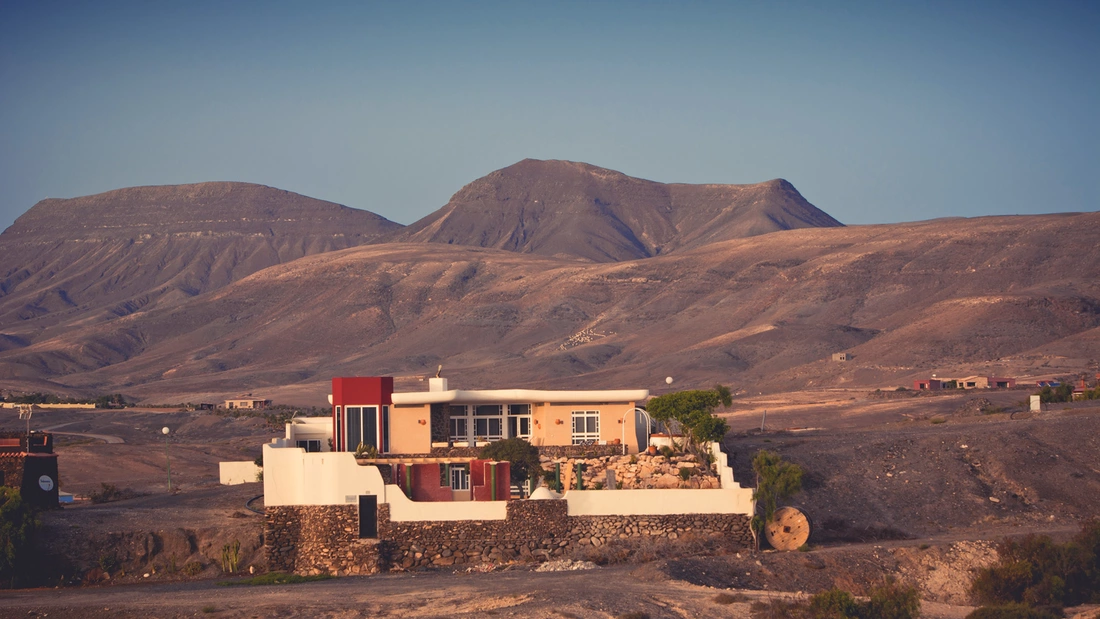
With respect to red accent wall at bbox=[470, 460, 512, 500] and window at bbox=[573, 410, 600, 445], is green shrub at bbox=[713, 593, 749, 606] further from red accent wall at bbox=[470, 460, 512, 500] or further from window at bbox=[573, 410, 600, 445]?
window at bbox=[573, 410, 600, 445]

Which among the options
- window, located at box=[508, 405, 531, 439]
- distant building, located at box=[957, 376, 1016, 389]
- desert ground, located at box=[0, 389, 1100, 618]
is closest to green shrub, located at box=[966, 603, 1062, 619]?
desert ground, located at box=[0, 389, 1100, 618]

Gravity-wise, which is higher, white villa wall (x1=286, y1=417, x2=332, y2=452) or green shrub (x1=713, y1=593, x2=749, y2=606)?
white villa wall (x1=286, y1=417, x2=332, y2=452)

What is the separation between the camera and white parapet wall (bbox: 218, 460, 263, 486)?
174 feet

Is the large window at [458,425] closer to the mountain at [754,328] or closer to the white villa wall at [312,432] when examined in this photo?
the white villa wall at [312,432]

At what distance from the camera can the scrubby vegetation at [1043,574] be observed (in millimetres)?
31797

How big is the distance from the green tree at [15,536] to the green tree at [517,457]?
1163cm

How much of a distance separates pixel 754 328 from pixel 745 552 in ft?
401

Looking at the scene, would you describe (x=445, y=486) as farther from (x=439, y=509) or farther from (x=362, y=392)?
(x=362, y=392)

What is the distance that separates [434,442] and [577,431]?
3962 millimetres

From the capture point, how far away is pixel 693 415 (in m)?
39.9

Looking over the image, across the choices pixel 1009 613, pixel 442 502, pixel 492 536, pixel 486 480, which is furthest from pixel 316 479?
pixel 1009 613

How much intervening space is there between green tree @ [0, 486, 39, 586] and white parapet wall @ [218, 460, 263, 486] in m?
16.2

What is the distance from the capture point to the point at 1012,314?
13100 centimetres

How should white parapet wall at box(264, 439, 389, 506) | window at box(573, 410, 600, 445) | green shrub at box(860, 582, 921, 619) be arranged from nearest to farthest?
green shrub at box(860, 582, 921, 619) → white parapet wall at box(264, 439, 389, 506) → window at box(573, 410, 600, 445)
